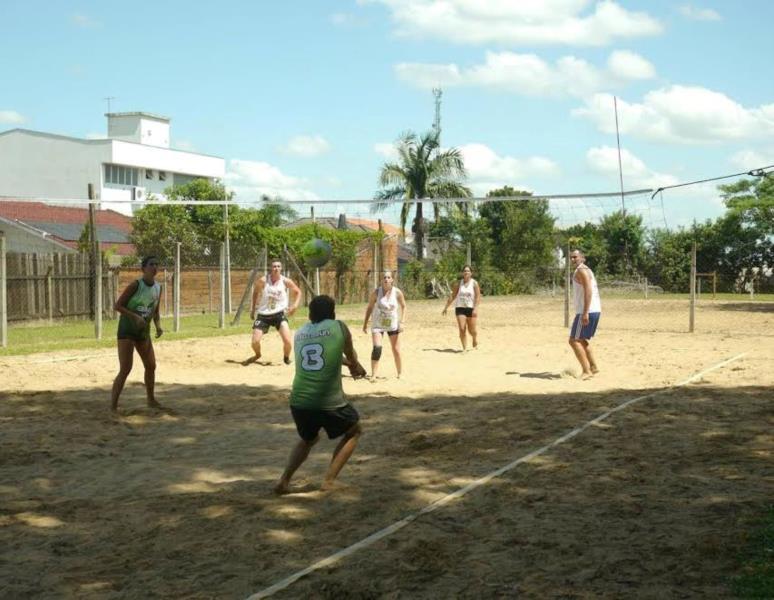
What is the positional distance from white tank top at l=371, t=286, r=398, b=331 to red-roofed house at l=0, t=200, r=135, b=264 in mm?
19679

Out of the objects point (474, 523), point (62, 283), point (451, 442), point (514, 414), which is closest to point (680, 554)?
point (474, 523)

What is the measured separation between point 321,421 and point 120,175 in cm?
5917

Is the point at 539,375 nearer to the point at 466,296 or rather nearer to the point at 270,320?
the point at 466,296

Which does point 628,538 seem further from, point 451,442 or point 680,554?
point 451,442

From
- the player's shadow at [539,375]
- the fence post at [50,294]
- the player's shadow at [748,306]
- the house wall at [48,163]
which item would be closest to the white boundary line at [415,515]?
the player's shadow at [539,375]

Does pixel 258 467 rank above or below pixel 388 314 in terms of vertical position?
below

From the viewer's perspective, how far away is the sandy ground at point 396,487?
5125 mm

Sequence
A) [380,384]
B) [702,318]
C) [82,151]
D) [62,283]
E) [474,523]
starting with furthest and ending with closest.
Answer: [82,151] → [702,318] → [62,283] → [380,384] → [474,523]

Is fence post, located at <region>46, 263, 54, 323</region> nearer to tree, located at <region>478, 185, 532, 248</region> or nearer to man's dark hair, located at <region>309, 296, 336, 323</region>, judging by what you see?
man's dark hair, located at <region>309, 296, 336, 323</region>

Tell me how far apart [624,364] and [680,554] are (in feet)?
33.5

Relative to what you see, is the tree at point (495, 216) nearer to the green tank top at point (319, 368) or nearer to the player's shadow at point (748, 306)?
the player's shadow at point (748, 306)

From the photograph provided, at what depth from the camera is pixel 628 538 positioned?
5.67 m

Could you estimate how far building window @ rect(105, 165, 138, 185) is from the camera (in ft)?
203

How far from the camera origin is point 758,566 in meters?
4.99
